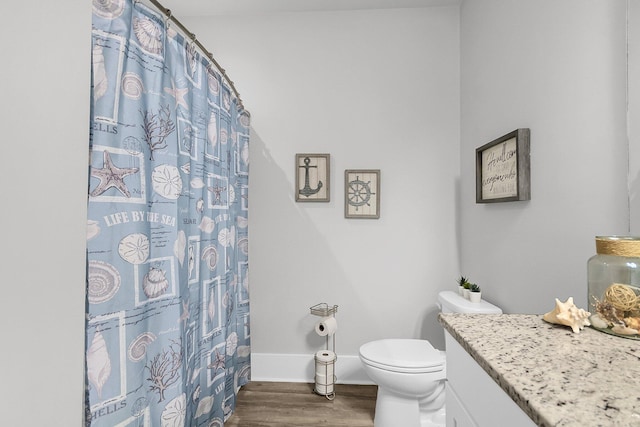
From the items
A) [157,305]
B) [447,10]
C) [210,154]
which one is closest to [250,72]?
[210,154]

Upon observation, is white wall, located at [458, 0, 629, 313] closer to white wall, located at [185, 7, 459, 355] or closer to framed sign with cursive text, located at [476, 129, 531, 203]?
framed sign with cursive text, located at [476, 129, 531, 203]

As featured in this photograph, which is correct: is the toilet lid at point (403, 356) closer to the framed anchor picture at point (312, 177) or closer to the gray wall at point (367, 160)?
the gray wall at point (367, 160)

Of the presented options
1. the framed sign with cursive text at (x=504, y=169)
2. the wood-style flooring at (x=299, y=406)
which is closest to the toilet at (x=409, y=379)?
the wood-style flooring at (x=299, y=406)

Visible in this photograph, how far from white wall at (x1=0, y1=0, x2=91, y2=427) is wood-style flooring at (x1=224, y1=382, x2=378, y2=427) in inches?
59.9

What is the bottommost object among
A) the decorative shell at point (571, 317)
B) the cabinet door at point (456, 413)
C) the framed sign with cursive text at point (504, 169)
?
the cabinet door at point (456, 413)

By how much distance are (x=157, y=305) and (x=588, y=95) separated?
5.68ft

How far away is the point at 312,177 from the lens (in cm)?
247

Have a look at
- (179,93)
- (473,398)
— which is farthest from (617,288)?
(179,93)

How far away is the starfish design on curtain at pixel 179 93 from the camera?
4.28 feet

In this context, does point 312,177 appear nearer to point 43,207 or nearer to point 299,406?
point 299,406

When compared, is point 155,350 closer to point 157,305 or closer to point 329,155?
point 157,305

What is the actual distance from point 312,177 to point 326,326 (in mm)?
1077

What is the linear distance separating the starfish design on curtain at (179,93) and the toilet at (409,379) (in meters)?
1.55

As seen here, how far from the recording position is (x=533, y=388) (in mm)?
552
